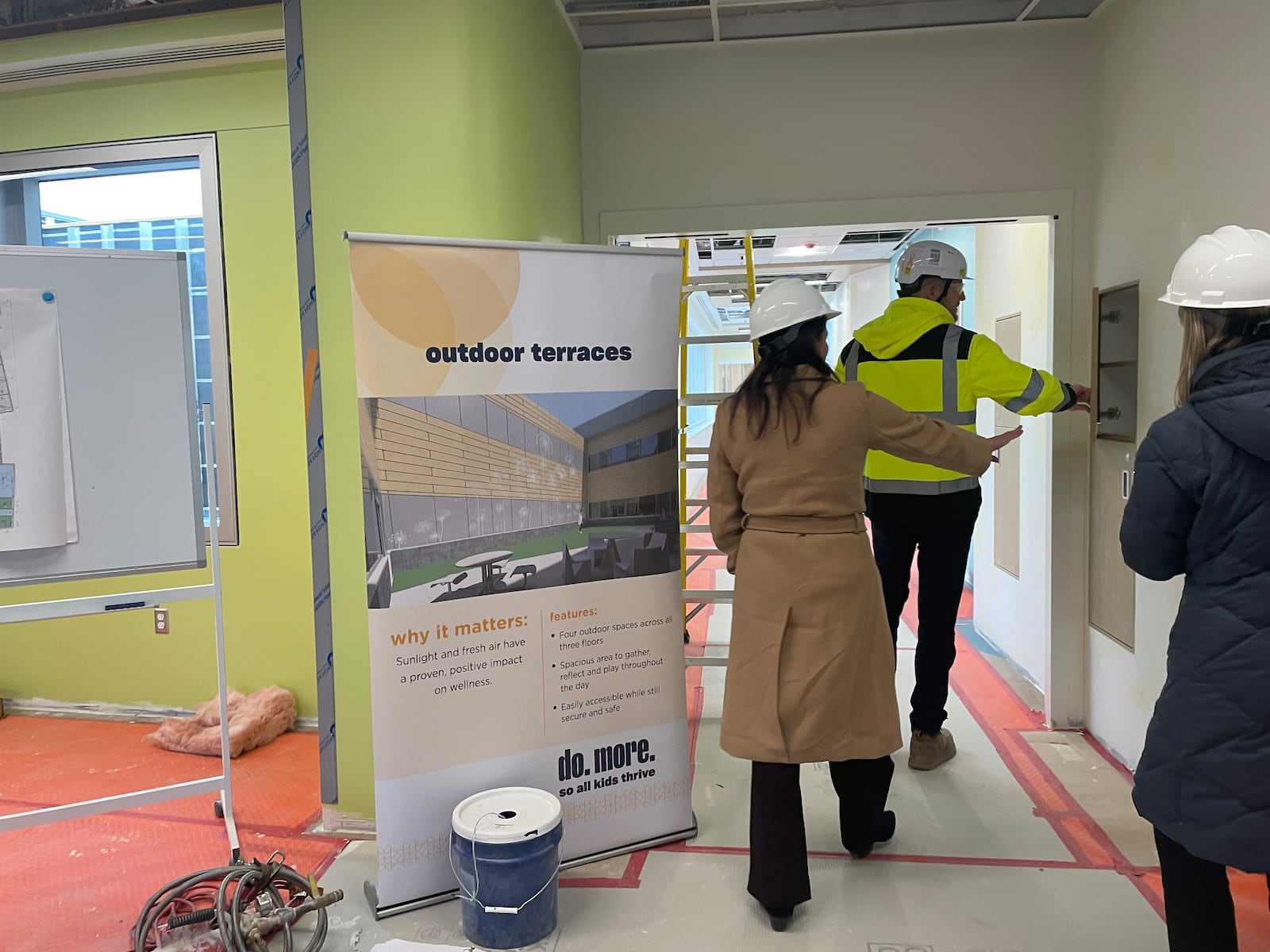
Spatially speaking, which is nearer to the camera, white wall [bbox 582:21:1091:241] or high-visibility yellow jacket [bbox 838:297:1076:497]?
high-visibility yellow jacket [bbox 838:297:1076:497]

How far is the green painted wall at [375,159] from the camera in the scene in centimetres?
256

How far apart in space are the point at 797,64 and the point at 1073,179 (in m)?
1.19

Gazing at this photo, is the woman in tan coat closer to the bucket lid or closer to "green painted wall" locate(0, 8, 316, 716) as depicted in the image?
the bucket lid

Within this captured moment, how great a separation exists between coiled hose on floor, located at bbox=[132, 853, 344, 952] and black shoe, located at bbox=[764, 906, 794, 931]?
111 centimetres

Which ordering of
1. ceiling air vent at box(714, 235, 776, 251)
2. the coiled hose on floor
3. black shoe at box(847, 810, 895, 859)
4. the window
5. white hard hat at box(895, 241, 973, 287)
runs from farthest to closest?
ceiling air vent at box(714, 235, 776, 251) < the window < white hard hat at box(895, 241, 973, 287) < black shoe at box(847, 810, 895, 859) < the coiled hose on floor

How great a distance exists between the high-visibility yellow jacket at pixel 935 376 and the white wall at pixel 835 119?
0.85m

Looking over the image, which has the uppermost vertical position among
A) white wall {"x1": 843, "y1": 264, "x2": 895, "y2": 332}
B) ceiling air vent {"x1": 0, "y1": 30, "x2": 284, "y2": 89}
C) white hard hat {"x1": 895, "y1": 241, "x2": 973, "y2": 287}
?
ceiling air vent {"x1": 0, "y1": 30, "x2": 284, "y2": 89}

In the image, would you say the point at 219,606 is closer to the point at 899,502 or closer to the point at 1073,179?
the point at 899,502

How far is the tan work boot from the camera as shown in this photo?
3.13 meters

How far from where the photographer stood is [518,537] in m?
2.33

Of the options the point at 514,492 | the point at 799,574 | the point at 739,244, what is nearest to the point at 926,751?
the point at 799,574

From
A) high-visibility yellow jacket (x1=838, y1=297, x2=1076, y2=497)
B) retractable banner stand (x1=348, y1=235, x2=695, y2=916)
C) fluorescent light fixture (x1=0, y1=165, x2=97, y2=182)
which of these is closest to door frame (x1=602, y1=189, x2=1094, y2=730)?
high-visibility yellow jacket (x1=838, y1=297, x2=1076, y2=497)

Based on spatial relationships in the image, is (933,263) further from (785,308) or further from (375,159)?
(375,159)

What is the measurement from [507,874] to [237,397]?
2.49m
